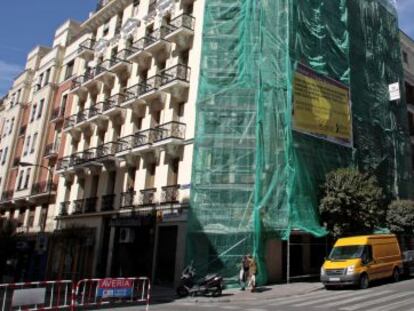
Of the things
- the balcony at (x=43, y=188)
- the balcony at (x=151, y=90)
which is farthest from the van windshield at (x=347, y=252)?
the balcony at (x=43, y=188)

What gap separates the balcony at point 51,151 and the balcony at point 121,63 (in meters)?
8.90

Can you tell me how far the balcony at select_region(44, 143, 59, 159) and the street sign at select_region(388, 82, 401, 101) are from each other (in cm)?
2480

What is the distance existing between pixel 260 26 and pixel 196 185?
9.30m

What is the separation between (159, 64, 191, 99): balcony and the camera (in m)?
23.2

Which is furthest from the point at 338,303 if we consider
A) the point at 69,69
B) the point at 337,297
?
the point at 69,69

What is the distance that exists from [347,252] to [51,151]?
25279 mm

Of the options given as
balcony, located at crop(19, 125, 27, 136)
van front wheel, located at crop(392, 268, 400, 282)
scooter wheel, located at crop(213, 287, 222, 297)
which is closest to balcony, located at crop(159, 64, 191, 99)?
scooter wheel, located at crop(213, 287, 222, 297)

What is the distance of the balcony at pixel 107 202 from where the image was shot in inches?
1035

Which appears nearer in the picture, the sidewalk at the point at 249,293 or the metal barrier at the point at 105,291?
the metal barrier at the point at 105,291

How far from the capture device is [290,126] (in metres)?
21.9

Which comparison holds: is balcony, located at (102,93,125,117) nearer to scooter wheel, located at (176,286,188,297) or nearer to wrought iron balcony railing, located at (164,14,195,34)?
wrought iron balcony railing, located at (164,14,195,34)

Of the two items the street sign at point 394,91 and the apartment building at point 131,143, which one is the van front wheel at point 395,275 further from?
the street sign at point 394,91

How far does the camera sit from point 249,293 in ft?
57.8

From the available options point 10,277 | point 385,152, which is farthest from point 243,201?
point 10,277
